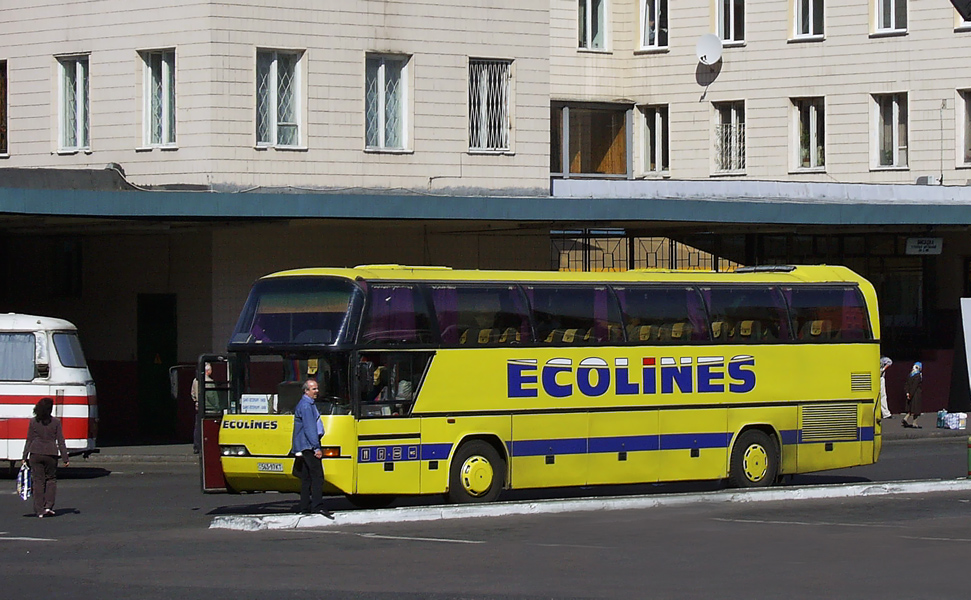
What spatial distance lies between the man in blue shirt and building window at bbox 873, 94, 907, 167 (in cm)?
2701

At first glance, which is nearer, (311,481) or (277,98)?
(311,481)

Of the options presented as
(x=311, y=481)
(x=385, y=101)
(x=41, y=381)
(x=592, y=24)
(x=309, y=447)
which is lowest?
(x=311, y=481)

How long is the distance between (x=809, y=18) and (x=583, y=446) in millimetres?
24550

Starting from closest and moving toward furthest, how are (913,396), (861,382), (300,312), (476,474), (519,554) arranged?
(519,554), (300,312), (476,474), (861,382), (913,396)

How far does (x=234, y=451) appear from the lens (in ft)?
62.6

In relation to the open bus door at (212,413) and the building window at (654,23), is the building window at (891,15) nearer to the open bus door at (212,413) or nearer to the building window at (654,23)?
the building window at (654,23)

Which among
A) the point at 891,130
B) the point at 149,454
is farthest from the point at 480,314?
the point at 891,130

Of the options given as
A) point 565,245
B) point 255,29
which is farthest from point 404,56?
point 565,245

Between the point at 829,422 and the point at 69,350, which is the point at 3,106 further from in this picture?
the point at 829,422

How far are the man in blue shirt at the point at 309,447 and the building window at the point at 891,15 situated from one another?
2753 centimetres

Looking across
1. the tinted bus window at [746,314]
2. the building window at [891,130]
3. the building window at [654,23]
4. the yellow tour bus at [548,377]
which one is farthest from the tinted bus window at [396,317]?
the building window at [654,23]

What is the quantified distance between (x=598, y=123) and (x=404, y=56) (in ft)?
48.3

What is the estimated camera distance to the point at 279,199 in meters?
28.0

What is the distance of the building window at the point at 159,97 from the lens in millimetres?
30875
